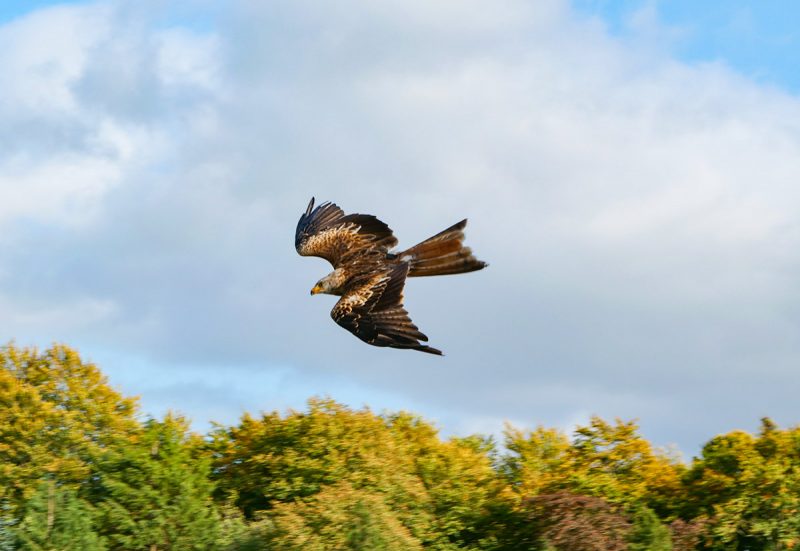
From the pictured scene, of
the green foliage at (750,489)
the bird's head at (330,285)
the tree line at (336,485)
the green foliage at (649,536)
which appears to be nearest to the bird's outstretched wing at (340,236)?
the bird's head at (330,285)

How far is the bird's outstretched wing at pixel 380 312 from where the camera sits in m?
23.5

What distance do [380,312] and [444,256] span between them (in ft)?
5.61

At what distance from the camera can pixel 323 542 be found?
40.8m

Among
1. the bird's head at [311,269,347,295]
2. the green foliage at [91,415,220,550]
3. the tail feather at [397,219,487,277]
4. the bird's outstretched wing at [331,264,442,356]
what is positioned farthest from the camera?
the green foliage at [91,415,220,550]

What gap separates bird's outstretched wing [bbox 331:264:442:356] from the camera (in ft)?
77.3

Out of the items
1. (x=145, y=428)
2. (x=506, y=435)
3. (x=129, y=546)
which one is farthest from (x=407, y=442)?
(x=129, y=546)

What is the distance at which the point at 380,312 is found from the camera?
80.1 feet

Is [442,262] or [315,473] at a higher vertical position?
[315,473]

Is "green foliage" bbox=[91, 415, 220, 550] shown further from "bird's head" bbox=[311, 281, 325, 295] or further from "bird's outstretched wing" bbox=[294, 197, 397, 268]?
"bird's head" bbox=[311, 281, 325, 295]

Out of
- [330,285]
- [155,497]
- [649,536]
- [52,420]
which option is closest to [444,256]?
[330,285]

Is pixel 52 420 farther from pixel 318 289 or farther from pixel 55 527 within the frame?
pixel 318 289

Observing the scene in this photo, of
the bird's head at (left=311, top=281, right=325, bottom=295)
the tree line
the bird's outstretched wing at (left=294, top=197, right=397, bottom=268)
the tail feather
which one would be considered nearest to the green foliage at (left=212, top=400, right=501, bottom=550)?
the tree line

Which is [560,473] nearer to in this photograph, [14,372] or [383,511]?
[383,511]

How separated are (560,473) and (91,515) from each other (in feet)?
57.9
